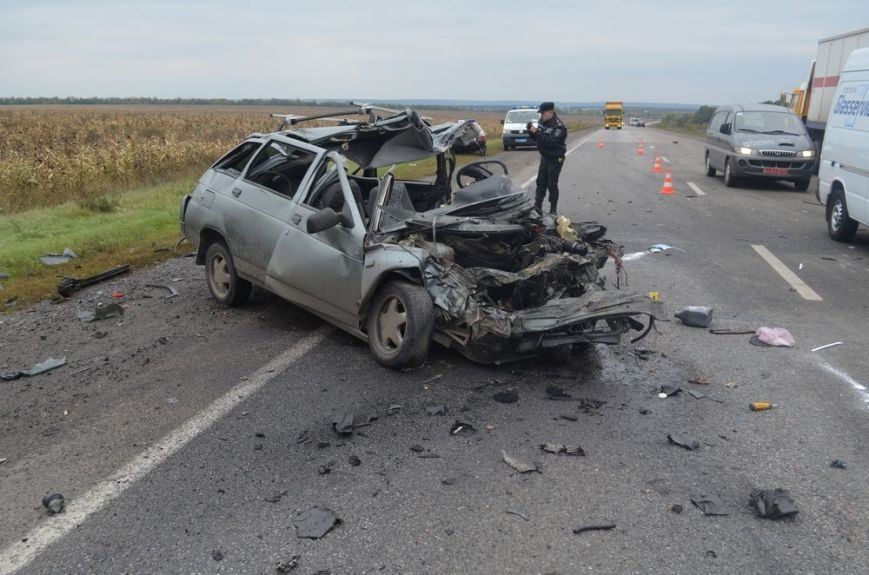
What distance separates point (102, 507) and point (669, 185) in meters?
15.5

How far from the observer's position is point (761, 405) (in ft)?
15.9

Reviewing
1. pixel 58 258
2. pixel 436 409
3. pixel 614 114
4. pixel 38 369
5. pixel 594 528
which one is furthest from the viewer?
pixel 614 114

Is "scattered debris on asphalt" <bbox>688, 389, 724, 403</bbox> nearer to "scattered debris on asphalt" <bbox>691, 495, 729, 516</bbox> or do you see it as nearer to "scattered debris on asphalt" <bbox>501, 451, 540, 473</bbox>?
"scattered debris on asphalt" <bbox>691, 495, 729, 516</bbox>

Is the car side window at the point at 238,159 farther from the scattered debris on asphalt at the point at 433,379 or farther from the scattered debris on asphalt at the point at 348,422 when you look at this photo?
the scattered debris on asphalt at the point at 348,422

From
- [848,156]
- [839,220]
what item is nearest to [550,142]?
[848,156]

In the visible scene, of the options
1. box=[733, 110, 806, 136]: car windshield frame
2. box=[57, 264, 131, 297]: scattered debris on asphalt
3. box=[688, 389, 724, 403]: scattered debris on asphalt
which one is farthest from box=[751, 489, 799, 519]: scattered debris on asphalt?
box=[733, 110, 806, 136]: car windshield frame

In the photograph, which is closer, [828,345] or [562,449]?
[562,449]

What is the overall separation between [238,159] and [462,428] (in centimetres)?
415

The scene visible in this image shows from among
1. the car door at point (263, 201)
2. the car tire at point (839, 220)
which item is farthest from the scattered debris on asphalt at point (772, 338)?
the car tire at point (839, 220)

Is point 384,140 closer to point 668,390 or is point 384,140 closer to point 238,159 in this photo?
point 238,159

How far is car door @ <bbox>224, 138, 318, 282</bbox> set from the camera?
640 cm

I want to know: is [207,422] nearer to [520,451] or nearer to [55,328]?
[520,451]

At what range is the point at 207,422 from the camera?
4.60 m

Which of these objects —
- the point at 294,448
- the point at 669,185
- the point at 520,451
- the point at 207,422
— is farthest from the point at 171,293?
the point at 669,185
